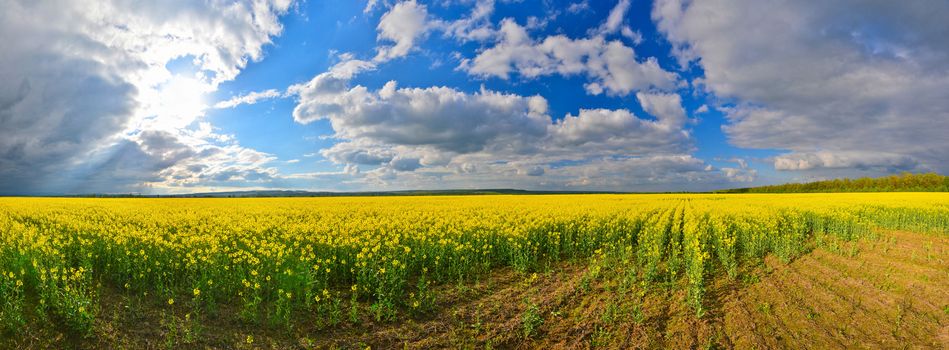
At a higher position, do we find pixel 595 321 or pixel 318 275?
pixel 318 275

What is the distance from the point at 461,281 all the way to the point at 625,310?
353 cm

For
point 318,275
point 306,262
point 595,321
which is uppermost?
point 306,262

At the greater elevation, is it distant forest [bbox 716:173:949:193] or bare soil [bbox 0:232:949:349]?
distant forest [bbox 716:173:949:193]

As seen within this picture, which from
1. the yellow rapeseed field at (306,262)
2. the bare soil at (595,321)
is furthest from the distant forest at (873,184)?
the bare soil at (595,321)

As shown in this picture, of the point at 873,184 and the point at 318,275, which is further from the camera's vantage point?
the point at 873,184

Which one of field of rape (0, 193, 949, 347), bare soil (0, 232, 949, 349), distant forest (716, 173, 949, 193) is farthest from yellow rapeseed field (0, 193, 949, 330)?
distant forest (716, 173, 949, 193)

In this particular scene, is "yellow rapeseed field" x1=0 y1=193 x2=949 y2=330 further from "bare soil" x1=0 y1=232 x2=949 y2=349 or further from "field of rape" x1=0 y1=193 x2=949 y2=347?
"bare soil" x1=0 y1=232 x2=949 y2=349

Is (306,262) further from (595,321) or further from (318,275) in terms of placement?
(595,321)

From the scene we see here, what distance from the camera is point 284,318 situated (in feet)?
23.8

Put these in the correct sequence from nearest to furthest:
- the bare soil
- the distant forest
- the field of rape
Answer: the bare soil → the field of rape → the distant forest

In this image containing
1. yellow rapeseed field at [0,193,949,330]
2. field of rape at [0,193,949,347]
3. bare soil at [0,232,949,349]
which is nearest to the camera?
bare soil at [0,232,949,349]

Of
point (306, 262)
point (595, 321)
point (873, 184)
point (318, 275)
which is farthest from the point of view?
point (873, 184)

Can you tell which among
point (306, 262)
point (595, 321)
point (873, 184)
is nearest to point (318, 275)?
point (306, 262)

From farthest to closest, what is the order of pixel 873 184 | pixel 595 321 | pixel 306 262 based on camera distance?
pixel 873 184 → pixel 306 262 → pixel 595 321
